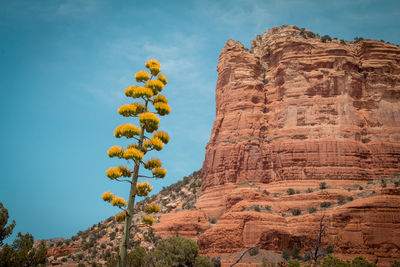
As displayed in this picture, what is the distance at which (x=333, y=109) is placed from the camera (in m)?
50.1

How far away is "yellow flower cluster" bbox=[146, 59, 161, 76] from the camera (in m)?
11.7

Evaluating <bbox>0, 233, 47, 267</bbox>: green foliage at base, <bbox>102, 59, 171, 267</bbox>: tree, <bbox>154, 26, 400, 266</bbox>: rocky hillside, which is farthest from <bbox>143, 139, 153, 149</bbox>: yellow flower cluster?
<bbox>154, 26, 400, 266</bbox>: rocky hillside

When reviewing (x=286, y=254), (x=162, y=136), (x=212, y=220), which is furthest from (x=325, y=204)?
(x=162, y=136)

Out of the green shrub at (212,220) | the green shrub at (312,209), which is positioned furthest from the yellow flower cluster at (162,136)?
the green shrub at (212,220)

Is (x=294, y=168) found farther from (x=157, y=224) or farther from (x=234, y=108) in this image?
(x=157, y=224)

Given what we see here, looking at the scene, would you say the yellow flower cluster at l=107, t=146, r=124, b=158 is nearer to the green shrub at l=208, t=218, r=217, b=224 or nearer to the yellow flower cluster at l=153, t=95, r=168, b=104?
the yellow flower cluster at l=153, t=95, r=168, b=104

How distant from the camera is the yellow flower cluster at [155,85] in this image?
1140 cm

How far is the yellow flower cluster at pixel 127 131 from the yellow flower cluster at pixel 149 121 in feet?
0.85

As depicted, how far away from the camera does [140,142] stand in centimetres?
1062

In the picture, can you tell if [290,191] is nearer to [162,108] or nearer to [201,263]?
[201,263]

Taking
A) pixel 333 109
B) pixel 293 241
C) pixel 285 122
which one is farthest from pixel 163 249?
pixel 333 109

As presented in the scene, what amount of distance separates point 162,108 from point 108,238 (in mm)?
40436

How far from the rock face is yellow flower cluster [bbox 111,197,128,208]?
3894 centimetres

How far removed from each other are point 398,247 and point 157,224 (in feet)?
89.7
